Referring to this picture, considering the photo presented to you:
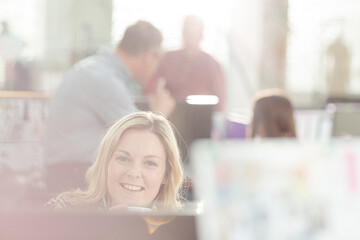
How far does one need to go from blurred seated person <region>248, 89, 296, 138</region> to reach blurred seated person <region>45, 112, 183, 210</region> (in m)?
1.39

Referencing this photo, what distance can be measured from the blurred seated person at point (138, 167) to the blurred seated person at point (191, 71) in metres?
1.51

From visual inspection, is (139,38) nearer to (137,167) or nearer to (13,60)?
(137,167)

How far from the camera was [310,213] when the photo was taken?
64 centimetres

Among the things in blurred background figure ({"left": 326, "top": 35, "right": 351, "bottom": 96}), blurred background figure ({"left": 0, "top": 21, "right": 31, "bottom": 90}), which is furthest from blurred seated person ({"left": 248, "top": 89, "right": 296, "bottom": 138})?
blurred background figure ({"left": 326, "top": 35, "right": 351, "bottom": 96})

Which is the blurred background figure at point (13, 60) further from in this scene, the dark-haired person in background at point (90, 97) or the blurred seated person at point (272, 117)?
the dark-haired person in background at point (90, 97)

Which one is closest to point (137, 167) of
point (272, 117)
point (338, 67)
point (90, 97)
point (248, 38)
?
point (90, 97)

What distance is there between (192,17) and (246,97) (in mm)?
1797

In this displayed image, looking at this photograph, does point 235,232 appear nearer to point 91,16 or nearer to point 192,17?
point 192,17

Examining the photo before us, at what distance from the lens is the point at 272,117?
2.63 m

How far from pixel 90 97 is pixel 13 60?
2985mm

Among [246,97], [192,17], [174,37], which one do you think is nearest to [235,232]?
[192,17]

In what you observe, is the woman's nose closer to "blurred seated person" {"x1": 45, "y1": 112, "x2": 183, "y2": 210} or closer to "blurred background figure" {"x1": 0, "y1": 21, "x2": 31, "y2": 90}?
"blurred seated person" {"x1": 45, "y1": 112, "x2": 183, "y2": 210}

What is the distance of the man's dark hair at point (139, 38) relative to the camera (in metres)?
2.13

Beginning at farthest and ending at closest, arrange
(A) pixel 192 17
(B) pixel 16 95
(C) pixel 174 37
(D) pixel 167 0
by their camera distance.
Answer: (D) pixel 167 0 → (C) pixel 174 37 → (A) pixel 192 17 → (B) pixel 16 95
